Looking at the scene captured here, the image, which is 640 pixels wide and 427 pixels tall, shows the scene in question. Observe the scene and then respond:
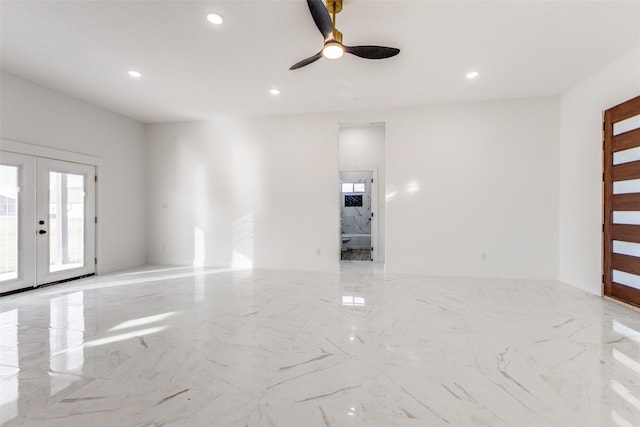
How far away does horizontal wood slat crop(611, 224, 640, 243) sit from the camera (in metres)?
3.14

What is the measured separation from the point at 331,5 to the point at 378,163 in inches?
165

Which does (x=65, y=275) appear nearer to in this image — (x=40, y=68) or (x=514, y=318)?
(x=40, y=68)

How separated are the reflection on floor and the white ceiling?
3.54 meters

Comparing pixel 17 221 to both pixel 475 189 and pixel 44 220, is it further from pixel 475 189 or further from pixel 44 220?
pixel 475 189

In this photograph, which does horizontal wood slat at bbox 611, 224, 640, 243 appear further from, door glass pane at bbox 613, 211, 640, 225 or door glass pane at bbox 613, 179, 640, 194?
door glass pane at bbox 613, 179, 640, 194

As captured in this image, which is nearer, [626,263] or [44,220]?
[626,263]

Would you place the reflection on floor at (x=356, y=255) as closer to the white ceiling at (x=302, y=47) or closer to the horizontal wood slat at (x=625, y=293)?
the white ceiling at (x=302, y=47)

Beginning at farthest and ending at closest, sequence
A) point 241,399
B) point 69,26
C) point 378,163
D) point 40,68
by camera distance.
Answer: point 378,163, point 40,68, point 69,26, point 241,399

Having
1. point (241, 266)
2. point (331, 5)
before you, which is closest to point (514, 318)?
point (331, 5)

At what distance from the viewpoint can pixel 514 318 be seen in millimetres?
2982

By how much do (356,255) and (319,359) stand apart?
16.7ft

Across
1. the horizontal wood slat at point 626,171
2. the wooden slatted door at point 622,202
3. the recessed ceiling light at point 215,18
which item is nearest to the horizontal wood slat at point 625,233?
the wooden slatted door at point 622,202

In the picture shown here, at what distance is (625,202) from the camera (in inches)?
129

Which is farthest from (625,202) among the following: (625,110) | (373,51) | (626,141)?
(373,51)
